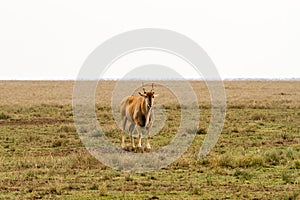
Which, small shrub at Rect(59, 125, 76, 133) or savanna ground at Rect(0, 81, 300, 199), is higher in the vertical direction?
small shrub at Rect(59, 125, 76, 133)

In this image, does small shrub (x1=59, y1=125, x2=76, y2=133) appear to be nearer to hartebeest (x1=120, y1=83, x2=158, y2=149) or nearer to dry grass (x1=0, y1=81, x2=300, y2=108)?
hartebeest (x1=120, y1=83, x2=158, y2=149)

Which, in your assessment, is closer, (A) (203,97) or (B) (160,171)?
(B) (160,171)

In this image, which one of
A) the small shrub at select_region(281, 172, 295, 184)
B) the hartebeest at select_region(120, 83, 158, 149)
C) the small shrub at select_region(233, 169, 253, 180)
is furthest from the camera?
the hartebeest at select_region(120, 83, 158, 149)

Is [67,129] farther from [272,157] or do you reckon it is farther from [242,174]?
[242,174]

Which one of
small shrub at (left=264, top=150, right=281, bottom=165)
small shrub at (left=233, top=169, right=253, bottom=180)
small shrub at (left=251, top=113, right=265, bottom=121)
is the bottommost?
small shrub at (left=233, top=169, right=253, bottom=180)

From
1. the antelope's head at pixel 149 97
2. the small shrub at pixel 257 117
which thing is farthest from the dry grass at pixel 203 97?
the antelope's head at pixel 149 97

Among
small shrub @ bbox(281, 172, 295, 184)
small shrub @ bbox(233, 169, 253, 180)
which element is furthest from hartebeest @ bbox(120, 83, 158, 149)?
small shrub @ bbox(281, 172, 295, 184)

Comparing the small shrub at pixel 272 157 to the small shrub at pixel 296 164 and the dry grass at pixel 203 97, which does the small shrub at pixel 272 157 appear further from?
the dry grass at pixel 203 97

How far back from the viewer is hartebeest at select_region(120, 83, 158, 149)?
1602 centimetres

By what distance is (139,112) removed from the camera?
55.9 ft

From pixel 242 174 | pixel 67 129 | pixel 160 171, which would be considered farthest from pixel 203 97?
pixel 242 174

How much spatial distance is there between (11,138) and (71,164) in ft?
24.0

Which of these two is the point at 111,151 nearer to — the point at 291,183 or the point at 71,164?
the point at 71,164

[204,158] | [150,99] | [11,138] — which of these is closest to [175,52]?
[150,99]
